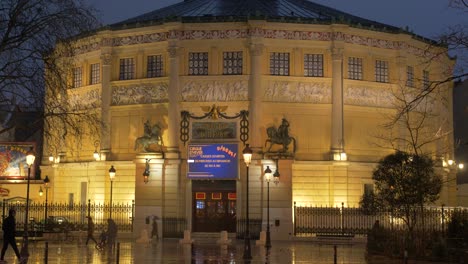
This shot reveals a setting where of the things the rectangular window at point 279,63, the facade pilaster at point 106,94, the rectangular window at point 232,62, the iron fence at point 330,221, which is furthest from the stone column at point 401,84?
the facade pilaster at point 106,94

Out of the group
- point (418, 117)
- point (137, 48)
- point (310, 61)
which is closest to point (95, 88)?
point (137, 48)

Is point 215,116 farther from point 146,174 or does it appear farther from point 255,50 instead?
point 146,174

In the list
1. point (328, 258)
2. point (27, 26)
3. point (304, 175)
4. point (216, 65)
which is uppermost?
point (216, 65)

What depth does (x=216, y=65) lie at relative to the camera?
56.0 metres

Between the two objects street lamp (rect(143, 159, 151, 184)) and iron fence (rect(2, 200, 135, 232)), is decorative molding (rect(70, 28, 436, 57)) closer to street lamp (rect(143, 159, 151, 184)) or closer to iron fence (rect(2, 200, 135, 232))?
street lamp (rect(143, 159, 151, 184))

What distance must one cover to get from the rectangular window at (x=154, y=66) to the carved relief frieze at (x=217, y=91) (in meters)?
2.92

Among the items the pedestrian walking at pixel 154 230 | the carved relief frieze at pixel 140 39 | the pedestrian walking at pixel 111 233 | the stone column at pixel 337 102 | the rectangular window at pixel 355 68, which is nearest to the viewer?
the pedestrian walking at pixel 111 233

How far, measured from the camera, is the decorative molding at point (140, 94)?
2228 inches

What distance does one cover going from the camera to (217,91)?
55562 millimetres

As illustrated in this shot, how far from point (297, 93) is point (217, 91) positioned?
565 centimetres

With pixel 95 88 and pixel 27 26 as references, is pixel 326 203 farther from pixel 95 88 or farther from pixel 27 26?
pixel 27 26

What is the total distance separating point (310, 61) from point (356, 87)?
3.89 m

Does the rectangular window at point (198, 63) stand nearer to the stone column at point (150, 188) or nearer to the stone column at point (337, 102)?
the stone column at point (150, 188)

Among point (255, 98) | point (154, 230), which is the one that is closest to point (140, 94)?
point (255, 98)
